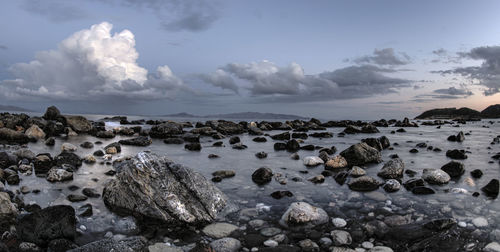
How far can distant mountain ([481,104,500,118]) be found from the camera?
103250 mm

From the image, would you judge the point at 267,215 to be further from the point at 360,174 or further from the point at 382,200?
the point at 360,174

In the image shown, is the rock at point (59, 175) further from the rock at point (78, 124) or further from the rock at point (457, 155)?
the rock at point (78, 124)

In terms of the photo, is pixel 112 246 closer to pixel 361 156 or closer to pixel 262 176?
pixel 262 176

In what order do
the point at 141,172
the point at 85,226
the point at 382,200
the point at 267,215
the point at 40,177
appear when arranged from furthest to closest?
1. the point at 40,177
2. the point at 382,200
3. the point at 141,172
4. the point at 267,215
5. the point at 85,226

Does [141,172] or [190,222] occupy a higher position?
[141,172]

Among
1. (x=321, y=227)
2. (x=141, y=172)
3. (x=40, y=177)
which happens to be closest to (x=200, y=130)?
(x=40, y=177)

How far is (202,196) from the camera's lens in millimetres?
6234

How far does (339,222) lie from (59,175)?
7750mm

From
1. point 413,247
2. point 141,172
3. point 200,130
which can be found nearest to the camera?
point 413,247

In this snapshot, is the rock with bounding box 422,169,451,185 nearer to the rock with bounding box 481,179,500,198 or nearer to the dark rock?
the rock with bounding box 481,179,500,198

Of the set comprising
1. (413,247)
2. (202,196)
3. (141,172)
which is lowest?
(413,247)

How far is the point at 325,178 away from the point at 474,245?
4.60 meters

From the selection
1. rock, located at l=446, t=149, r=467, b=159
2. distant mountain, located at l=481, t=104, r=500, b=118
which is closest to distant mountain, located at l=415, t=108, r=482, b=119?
distant mountain, located at l=481, t=104, r=500, b=118

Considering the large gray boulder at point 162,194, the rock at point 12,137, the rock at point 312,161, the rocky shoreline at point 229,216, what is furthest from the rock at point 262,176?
the rock at point 12,137
